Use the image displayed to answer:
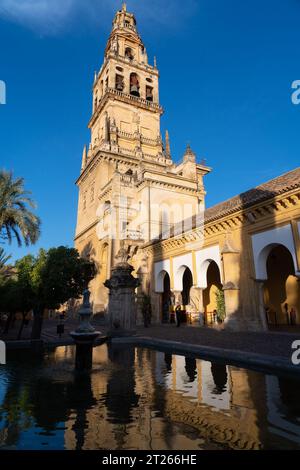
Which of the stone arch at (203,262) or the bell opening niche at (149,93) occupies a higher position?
the bell opening niche at (149,93)

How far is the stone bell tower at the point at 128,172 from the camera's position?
2717 centimetres

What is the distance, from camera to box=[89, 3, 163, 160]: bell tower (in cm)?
3525

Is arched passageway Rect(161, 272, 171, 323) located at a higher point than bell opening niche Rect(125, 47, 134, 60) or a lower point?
lower

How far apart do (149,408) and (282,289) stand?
16492mm

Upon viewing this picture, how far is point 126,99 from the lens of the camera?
36.9 metres

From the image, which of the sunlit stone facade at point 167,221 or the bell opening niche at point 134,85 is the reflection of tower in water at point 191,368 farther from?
the bell opening niche at point 134,85

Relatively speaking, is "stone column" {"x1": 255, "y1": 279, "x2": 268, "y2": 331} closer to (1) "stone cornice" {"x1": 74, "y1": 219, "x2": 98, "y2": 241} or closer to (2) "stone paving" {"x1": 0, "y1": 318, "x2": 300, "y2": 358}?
(2) "stone paving" {"x1": 0, "y1": 318, "x2": 300, "y2": 358}

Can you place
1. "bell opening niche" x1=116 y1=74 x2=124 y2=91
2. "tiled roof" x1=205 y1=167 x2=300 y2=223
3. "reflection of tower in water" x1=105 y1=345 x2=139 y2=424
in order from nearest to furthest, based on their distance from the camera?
"reflection of tower in water" x1=105 y1=345 x2=139 y2=424 → "tiled roof" x1=205 y1=167 x2=300 y2=223 → "bell opening niche" x1=116 y1=74 x2=124 y2=91

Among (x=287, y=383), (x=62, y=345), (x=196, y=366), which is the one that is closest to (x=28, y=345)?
(x=62, y=345)

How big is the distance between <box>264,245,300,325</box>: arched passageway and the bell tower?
20895 millimetres

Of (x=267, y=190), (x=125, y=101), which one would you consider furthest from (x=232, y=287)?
(x=125, y=101)


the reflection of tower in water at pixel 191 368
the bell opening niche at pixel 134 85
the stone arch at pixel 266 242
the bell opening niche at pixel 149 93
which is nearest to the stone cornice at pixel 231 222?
the stone arch at pixel 266 242

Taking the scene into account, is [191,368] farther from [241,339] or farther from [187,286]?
[187,286]

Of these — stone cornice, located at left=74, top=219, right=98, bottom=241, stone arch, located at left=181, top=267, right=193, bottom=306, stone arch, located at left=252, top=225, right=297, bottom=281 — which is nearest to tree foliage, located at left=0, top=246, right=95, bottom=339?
stone arch, located at left=252, top=225, right=297, bottom=281
